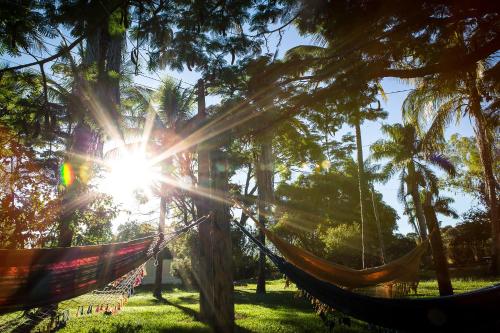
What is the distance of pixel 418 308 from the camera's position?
10.1 ft

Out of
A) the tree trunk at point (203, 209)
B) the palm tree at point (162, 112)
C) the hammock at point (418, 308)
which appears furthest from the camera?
the palm tree at point (162, 112)

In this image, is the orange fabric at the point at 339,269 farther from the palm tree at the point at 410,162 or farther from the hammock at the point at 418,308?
the palm tree at the point at 410,162

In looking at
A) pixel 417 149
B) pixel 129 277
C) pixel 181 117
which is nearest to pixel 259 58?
pixel 129 277

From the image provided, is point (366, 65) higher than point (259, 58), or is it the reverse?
point (259, 58)

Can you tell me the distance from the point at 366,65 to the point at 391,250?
18.7 meters

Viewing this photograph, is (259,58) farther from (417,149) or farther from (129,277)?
(417,149)

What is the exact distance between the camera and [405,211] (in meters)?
27.3

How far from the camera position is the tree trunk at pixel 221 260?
12.4ft

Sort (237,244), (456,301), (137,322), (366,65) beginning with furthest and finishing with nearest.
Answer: (237,244) → (137,322) → (366,65) → (456,301)

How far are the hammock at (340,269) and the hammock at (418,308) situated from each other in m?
0.56

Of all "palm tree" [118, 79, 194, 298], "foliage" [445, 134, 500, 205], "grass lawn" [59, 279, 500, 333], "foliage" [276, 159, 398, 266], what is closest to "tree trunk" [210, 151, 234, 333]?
"grass lawn" [59, 279, 500, 333]

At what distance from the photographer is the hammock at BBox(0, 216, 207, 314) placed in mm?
2600

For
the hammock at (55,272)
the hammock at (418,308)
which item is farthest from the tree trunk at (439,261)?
the hammock at (55,272)

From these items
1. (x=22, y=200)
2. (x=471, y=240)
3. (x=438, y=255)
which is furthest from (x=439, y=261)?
(x=471, y=240)
